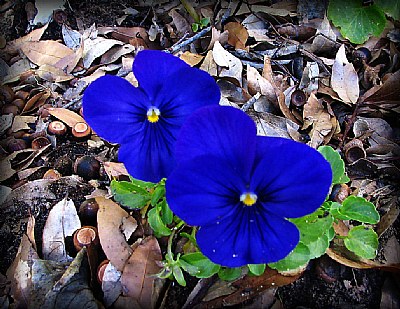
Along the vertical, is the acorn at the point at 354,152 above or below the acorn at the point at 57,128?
above

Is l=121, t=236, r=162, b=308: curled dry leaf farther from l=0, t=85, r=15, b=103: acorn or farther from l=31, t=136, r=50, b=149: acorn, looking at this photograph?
l=0, t=85, r=15, b=103: acorn

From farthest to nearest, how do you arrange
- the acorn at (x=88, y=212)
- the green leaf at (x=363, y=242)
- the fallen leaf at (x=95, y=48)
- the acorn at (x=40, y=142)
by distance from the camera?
the fallen leaf at (x=95, y=48) < the acorn at (x=40, y=142) < the acorn at (x=88, y=212) < the green leaf at (x=363, y=242)

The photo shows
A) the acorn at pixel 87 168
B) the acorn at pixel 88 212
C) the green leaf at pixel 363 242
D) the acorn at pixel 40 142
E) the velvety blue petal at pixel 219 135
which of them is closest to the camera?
the velvety blue petal at pixel 219 135

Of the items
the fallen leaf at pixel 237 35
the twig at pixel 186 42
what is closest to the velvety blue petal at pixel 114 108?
the twig at pixel 186 42

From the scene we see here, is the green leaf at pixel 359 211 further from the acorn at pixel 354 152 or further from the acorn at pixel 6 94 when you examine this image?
the acorn at pixel 6 94

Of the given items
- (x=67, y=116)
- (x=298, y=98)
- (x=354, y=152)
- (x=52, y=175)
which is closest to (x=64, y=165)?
(x=52, y=175)

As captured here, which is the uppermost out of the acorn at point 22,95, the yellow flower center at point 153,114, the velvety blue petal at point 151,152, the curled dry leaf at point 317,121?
the yellow flower center at point 153,114

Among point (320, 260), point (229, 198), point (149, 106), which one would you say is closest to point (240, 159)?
point (229, 198)
